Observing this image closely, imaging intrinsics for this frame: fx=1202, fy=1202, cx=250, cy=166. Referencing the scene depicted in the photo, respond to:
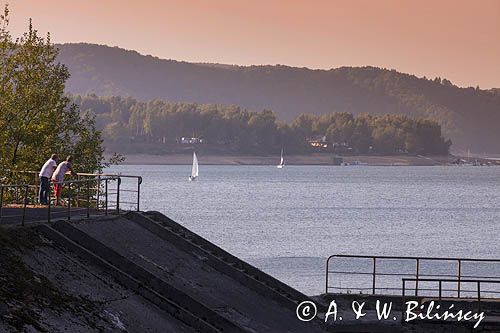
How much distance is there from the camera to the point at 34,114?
44656 millimetres

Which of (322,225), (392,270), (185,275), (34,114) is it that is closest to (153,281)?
(185,275)

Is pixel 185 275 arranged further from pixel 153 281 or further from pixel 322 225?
pixel 322 225

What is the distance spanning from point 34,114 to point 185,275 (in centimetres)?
1897

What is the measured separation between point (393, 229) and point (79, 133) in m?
59.7

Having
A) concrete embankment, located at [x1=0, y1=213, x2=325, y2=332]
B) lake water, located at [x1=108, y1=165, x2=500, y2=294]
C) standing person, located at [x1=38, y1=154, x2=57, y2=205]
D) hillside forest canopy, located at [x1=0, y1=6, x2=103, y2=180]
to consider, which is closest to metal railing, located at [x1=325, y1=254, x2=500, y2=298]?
lake water, located at [x1=108, y1=165, x2=500, y2=294]

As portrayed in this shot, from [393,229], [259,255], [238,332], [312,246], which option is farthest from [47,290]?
[393,229]

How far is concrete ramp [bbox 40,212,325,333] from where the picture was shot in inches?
969

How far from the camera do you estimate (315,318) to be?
93.6 feet

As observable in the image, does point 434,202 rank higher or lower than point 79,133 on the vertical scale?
lower

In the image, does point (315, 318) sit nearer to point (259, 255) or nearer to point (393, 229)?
point (259, 255)

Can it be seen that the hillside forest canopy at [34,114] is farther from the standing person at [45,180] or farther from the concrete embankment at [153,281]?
the concrete embankment at [153,281]

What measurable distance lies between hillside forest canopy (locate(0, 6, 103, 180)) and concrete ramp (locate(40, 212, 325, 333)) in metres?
11.3

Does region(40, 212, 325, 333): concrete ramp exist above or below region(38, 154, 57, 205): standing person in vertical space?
below

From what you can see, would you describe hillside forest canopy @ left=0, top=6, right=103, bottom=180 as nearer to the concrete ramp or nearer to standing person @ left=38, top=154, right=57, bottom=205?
standing person @ left=38, top=154, right=57, bottom=205
